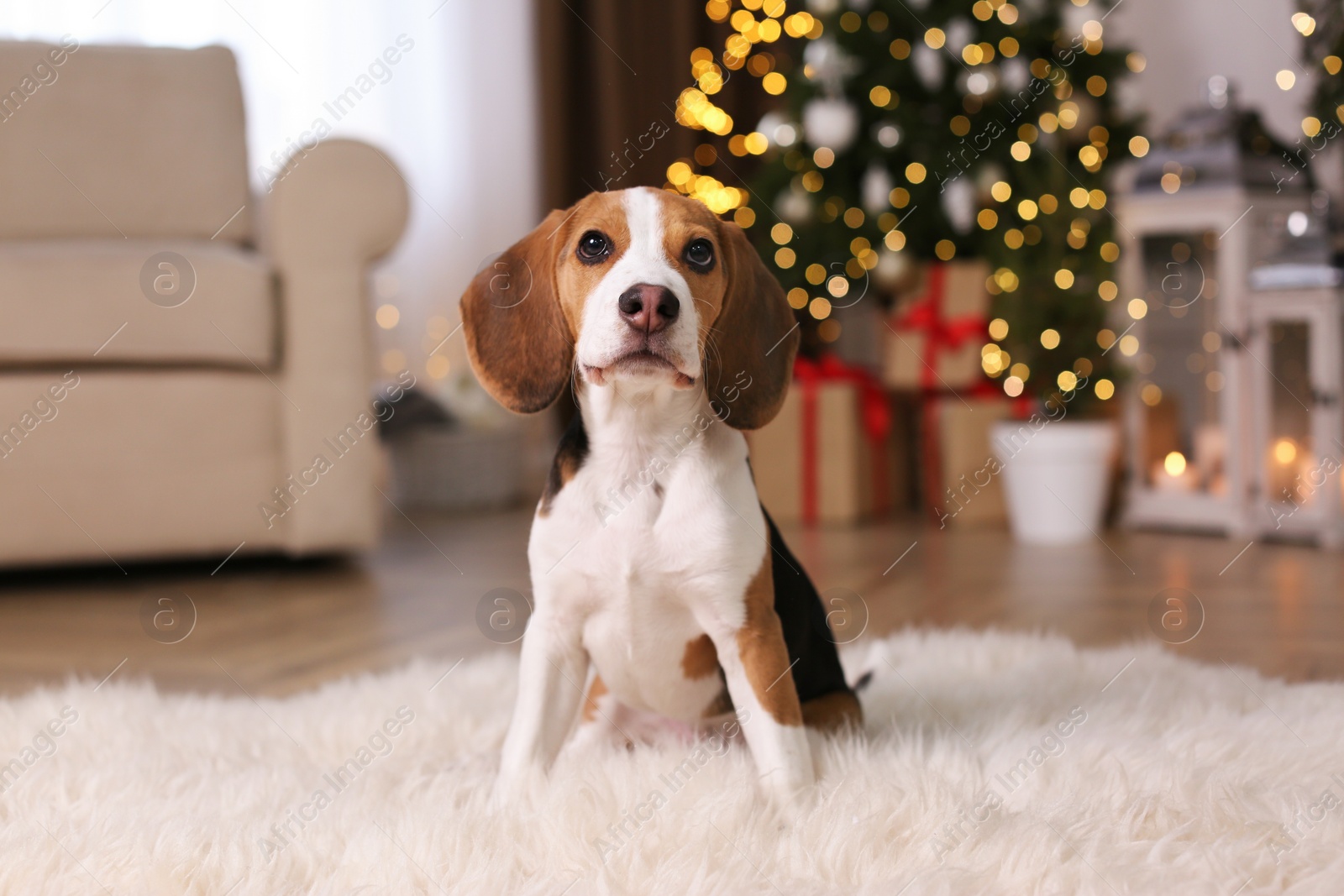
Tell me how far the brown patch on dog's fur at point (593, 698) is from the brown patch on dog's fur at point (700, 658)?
209mm

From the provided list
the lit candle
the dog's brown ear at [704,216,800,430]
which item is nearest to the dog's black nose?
the dog's brown ear at [704,216,800,430]

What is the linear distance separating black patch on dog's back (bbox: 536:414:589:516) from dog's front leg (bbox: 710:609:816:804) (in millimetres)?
256

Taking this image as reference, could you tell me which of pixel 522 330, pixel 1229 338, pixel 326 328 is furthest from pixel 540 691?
pixel 1229 338

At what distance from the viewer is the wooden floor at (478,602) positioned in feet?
7.35

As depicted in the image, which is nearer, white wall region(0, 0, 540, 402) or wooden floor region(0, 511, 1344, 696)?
wooden floor region(0, 511, 1344, 696)

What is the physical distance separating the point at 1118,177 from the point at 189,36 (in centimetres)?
337

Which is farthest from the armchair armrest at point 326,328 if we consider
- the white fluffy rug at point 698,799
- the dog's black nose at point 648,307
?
the dog's black nose at point 648,307

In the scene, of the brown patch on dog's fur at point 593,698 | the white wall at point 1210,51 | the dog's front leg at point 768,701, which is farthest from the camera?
the white wall at point 1210,51

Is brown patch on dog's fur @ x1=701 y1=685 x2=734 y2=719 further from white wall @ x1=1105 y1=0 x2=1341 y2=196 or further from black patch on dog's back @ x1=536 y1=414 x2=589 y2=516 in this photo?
white wall @ x1=1105 y1=0 x2=1341 y2=196

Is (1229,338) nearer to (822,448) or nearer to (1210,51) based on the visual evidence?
(822,448)

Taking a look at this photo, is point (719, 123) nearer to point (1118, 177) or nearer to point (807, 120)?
point (807, 120)

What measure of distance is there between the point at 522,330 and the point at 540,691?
45cm

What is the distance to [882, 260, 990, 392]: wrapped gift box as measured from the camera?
4.09 meters

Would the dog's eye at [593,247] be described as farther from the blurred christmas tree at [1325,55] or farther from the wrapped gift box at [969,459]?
the blurred christmas tree at [1325,55]
